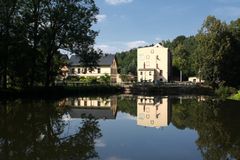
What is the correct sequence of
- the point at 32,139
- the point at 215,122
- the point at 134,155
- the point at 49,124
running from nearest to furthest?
the point at 134,155 → the point at 32,139 → the point at 49,124 → the point at 215,122

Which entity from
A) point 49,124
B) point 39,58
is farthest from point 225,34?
point 49,124

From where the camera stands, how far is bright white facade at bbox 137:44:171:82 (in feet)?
325

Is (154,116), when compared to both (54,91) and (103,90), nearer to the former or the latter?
(54,91)

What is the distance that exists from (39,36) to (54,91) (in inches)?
303

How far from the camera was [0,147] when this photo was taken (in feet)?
43.5

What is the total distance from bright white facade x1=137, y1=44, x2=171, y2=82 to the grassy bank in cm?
2656

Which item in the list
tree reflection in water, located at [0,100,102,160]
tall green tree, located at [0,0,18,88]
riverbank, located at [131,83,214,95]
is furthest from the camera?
riverbank, located at [131,83,214,95]

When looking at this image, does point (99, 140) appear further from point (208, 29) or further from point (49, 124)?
point (208, 29)

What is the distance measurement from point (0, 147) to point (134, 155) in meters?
4.40

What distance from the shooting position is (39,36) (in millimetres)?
47094

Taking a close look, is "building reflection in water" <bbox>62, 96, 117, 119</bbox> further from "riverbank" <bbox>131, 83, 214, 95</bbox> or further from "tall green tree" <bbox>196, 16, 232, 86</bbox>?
"riverbank" <bbox>131, 83, 214, 95</bbox>

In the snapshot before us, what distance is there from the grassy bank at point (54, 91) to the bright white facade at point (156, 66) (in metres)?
26.6

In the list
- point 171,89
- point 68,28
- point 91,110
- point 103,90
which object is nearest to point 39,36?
point 68,28

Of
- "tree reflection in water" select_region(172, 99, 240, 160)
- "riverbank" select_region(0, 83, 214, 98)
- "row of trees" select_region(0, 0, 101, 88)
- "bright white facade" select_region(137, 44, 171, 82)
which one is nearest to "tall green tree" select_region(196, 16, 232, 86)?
"riverbank" select_region(0, 83, 214, 98)
